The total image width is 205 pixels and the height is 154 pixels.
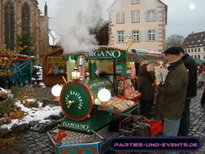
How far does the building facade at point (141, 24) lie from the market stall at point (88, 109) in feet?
61.2

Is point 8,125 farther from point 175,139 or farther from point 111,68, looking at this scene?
point 175,139

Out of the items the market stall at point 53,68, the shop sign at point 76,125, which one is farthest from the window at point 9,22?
the shop sign at point 76,125

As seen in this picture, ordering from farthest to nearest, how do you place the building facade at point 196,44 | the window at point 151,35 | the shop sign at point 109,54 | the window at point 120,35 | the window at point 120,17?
the building facade at point 196,44 → the window at point 120,17 → the window at point 120,35 → the window at point 151,35 → the shop sign at point 109,54

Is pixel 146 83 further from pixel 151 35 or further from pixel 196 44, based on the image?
pixel 196 44

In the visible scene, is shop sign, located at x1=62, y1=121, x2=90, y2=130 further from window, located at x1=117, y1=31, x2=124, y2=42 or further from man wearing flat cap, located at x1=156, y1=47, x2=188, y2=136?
window, located at x1=117, y1=31, x2=124, y2=42

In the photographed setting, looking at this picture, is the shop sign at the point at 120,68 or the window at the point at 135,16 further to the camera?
the window at the point at 135,16

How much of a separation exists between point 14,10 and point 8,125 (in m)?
33.2

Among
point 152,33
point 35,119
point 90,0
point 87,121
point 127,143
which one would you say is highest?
point 152,33

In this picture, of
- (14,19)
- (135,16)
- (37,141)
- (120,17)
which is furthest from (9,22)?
(37,141)

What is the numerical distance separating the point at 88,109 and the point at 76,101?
10.3 inches

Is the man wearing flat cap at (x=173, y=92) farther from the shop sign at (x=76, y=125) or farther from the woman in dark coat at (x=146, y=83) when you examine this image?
the woman in dark coat at (x=146, y=83)

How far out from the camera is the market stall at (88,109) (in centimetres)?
353

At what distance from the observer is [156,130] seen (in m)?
4.52

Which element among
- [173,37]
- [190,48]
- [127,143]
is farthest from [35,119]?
[190,48]
